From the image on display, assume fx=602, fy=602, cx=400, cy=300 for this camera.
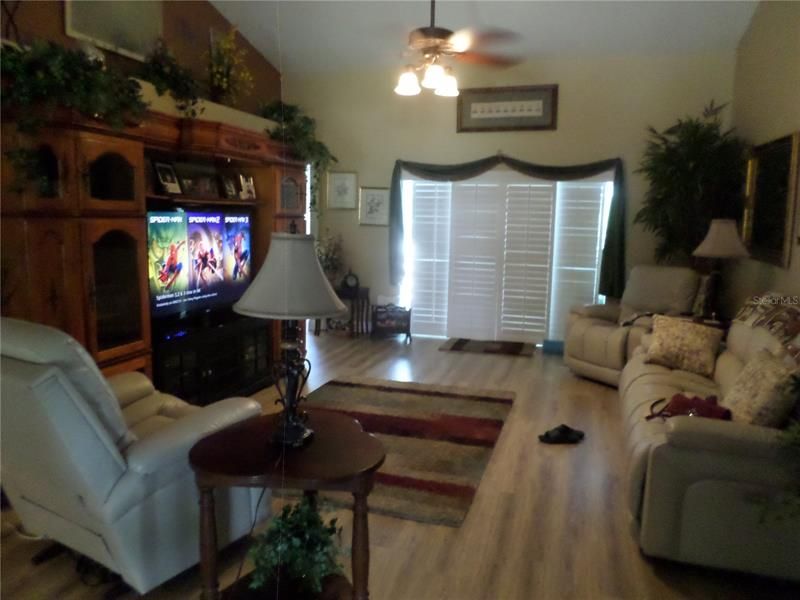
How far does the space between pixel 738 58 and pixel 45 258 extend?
5.68 m

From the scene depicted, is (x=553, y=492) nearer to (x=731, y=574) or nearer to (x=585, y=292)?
(x=731, y=574)

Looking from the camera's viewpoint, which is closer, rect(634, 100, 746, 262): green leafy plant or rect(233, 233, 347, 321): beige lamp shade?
rect(233, 233, 347, 321): beige lamp shade

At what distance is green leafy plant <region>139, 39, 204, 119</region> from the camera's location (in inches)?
150

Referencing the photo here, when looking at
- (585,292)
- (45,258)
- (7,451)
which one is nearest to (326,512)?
(7,451)

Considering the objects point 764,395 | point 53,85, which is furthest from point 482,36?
point 764,395

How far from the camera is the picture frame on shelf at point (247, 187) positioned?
15.5 feet

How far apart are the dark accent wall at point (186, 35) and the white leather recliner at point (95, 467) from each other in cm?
236

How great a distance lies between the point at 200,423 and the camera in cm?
230

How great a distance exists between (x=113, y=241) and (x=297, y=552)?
2.32 meters

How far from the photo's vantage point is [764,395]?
2494 millimetres

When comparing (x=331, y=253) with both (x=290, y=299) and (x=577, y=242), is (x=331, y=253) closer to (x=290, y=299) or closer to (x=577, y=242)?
(x=577, y=242)

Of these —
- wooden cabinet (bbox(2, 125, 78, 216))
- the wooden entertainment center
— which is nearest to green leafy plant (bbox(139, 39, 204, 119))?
the wooden entertainment center

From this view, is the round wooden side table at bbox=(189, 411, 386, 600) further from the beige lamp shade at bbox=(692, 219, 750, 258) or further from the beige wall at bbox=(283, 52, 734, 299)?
the beige wall at bbox=(283, 52, 734, 299)

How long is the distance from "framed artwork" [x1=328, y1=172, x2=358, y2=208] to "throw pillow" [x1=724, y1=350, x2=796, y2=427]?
4786 mm
